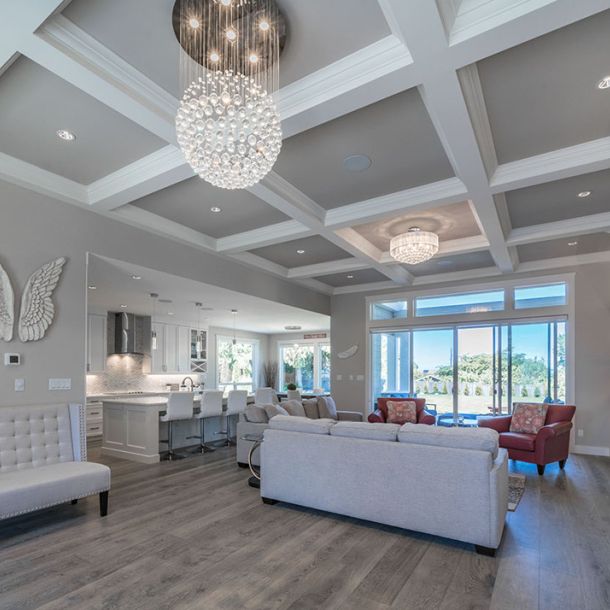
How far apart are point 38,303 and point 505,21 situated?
4494 mm

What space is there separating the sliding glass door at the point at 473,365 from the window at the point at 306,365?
175 inches

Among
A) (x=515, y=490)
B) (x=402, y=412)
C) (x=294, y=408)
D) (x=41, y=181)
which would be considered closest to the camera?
(x=41, y=181)

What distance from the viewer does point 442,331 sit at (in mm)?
8445

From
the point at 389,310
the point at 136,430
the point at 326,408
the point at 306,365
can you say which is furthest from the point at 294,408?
the point at 306,365

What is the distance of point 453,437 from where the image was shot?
3.33 m

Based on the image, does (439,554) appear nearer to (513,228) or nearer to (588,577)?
(588,577)

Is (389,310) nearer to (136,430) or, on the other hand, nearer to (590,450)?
(590,450)

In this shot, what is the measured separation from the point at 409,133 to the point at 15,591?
4.27 metres

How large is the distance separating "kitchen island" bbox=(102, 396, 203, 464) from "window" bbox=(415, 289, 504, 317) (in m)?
5.15

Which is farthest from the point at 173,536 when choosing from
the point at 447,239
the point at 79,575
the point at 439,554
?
the point at 447,239

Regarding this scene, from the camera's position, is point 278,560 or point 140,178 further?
point 140,178

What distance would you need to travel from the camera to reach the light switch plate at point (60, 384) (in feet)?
14.1

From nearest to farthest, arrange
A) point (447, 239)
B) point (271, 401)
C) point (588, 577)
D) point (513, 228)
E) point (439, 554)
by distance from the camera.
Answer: point (588, 577) < point (439, 554) < point (513, 228) < point (447, 239) < point (271, 401)

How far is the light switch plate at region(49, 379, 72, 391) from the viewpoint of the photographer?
4.31 meters
